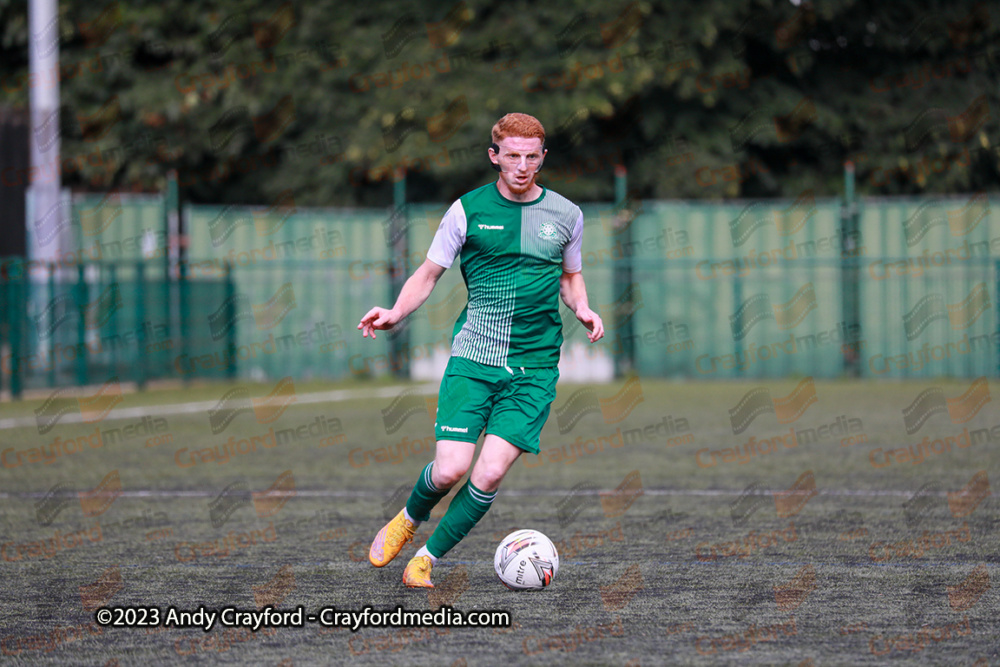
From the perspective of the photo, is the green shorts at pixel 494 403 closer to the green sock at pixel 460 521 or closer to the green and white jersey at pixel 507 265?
the green and white jersey at pixel 507 265

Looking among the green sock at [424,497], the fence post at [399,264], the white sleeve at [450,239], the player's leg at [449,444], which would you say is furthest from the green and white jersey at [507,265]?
the fence post at [399,264]

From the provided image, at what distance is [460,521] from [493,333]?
2.65 ft

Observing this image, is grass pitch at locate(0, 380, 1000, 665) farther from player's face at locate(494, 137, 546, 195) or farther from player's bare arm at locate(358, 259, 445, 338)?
player's face at locate(494, 137, 546, 195)

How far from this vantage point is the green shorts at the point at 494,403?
17.9 feet

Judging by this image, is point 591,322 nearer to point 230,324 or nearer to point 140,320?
point 140,320

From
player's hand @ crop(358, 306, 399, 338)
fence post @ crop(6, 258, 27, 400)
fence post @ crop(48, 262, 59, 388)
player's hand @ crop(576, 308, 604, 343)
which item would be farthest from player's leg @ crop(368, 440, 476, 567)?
fence post @ crop(48, 262, 59, 388)

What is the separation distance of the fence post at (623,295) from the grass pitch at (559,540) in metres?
7.08

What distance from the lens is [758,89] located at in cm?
2266

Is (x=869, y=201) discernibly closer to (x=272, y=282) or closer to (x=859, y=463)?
(x=272, y=282)

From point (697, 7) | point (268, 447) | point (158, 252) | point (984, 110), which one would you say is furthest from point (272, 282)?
point (984, 110)

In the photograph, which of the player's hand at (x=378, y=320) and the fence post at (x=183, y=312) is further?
the fence post at (x=183, y=312)

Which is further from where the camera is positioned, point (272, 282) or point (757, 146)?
point (757, 146)

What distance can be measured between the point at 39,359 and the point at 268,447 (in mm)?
6945

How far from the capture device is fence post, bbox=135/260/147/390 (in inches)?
742
